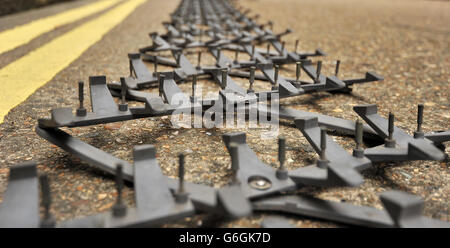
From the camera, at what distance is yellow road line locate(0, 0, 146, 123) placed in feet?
7.29

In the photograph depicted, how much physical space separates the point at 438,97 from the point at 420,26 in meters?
4.18

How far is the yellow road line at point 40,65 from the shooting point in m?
2.22

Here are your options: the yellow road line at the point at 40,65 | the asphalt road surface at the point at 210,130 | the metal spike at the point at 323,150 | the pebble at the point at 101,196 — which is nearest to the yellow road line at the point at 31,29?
the asphalt road surface at the point at 210,130

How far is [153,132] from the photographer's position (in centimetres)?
175

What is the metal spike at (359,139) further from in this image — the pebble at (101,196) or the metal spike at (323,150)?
the pebble at (101,196)

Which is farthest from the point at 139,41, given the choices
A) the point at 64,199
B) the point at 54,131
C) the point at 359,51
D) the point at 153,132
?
the point at 64,199

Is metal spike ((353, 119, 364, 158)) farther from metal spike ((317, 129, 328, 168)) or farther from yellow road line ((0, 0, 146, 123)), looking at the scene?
yellow road line ((0, 0, 146, 123))

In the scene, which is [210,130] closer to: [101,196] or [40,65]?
[101,196]

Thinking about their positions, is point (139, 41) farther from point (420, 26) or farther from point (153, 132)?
point (420, 26)

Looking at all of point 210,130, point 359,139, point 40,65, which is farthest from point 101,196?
point 40,65

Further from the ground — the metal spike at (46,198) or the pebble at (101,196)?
the metal spike at (46,198)

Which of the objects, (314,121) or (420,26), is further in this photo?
(420,26)
